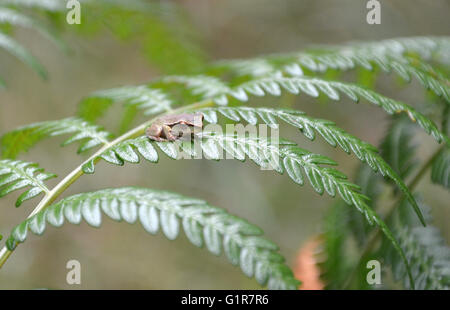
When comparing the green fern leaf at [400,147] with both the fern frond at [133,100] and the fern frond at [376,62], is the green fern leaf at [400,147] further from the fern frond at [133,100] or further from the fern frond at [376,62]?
the fern frond at [133,100]

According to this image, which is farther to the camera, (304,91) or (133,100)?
(133,100)

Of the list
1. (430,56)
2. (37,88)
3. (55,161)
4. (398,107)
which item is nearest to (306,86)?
(398,107)

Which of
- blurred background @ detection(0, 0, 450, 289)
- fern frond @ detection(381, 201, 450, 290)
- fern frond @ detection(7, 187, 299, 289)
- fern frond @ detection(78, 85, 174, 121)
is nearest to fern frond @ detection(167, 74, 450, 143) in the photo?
fern frond @ detection(78, 85, 174, 121)

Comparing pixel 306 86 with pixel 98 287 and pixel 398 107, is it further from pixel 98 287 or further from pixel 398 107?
pixel 98 287

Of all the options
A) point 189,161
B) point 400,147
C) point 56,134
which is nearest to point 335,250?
point 400,147

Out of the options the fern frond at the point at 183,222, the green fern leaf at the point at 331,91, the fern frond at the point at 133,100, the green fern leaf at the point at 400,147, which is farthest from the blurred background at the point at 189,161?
the fern frond at the point at 183,222

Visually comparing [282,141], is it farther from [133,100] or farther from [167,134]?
[133,100]
